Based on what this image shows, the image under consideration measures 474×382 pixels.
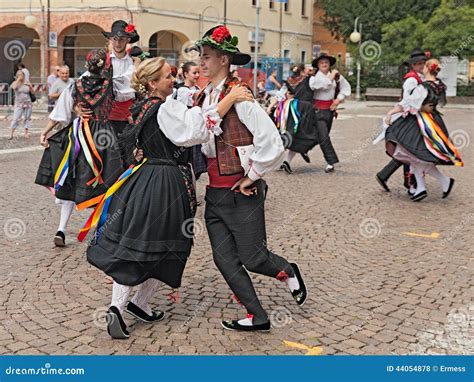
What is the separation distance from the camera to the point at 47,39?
99.5 ft

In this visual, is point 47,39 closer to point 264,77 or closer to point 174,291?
point 264,77

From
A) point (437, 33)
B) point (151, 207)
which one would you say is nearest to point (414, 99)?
point (151, 207)

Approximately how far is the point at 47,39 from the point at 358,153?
20.2 meters

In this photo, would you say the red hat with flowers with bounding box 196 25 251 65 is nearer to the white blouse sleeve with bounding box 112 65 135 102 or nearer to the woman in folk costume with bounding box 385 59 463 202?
the white blouse sleeve with bounding box 112 65 135 102

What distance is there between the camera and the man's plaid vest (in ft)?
13.0

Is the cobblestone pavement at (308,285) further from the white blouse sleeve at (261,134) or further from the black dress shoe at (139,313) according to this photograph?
the white blouse sleeve at (261,134)

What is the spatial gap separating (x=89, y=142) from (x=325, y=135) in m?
6.14

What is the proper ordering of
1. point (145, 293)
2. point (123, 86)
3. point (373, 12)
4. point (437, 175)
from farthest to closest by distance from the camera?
point (373, 12), point (437, 175), point (123, 86), point (145, 293)

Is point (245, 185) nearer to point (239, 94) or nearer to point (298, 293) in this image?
point (239, 94)

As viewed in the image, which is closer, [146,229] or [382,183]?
[146,229]

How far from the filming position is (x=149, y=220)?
3.97m

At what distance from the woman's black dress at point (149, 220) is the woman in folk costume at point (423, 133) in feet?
16.4

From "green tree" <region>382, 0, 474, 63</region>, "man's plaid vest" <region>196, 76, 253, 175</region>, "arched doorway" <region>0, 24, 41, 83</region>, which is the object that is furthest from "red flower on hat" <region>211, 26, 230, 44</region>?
"green tree" <region>382, 0, 474, 63</region>

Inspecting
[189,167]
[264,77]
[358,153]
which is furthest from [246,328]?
[264,77]
